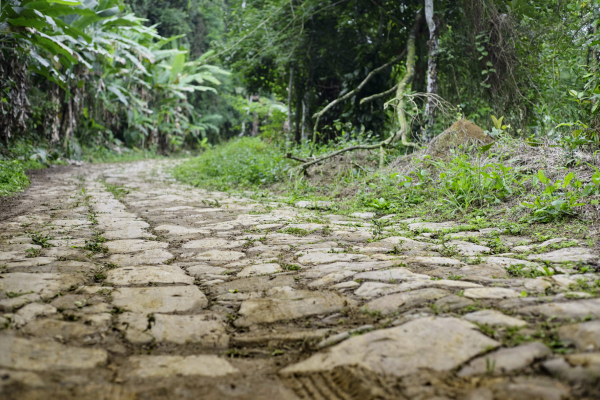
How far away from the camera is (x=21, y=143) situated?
7797 mm

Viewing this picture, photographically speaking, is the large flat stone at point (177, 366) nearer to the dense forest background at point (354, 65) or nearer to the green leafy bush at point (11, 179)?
the dense forest background at point (354, 65)

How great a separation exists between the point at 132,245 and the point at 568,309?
7.72 feet

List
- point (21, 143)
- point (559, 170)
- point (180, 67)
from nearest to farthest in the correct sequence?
point (559, 170) < point (21, 143) < point (180, 67)

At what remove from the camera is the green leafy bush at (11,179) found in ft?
15.9

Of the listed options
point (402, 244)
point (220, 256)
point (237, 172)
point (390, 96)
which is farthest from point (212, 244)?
point (390, 96)

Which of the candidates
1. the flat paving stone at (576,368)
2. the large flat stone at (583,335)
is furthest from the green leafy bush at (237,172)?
the flat paving stone at (576,368)

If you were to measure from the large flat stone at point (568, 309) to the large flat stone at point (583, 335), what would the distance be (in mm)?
91

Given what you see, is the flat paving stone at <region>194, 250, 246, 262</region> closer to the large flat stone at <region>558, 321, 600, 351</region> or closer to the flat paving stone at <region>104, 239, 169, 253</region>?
the flat paving stone at <region>104, 239, 169, 253</region>

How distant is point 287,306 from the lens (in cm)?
168

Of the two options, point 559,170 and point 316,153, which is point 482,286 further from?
point 316,153

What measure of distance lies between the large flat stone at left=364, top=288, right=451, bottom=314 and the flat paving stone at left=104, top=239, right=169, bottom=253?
157cm

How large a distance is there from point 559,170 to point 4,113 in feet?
25.3

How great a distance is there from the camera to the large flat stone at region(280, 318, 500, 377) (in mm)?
1171

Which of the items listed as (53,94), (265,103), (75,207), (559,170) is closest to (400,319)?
(559,170)
